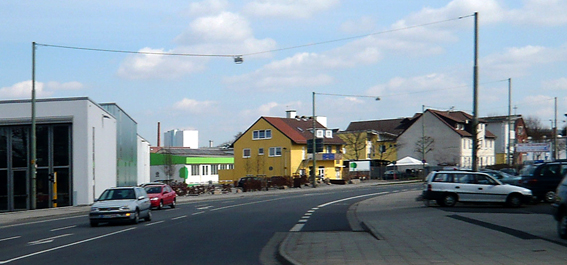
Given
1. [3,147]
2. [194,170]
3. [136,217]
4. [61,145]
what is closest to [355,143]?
[194,170]

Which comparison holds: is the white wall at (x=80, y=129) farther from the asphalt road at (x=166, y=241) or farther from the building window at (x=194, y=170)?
the building window at (x=194, y=170)

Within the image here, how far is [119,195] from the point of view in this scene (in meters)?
22.4

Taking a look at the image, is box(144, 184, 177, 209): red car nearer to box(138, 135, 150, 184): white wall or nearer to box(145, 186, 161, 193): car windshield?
box(145, 186, 161, 193): car windshield

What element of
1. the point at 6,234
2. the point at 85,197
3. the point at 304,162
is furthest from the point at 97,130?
the point at 304,162

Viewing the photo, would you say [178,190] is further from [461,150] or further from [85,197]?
[461,150]

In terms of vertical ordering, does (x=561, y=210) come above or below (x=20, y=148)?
below

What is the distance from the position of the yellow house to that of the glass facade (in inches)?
1578

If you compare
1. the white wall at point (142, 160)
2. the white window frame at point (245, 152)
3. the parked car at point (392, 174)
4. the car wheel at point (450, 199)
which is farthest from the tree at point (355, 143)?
the car wheel at point (450, 199)

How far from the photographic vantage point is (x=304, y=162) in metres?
80.2

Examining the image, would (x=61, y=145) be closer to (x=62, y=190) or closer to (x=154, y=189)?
(x=62, y=190)

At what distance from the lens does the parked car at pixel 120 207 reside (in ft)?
69.6

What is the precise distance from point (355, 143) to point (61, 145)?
198 feet

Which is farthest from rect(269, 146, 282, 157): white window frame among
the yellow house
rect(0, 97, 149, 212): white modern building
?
rect(0, 97, 149, 212): white modern building

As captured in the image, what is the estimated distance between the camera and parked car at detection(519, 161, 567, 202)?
24641 mm
